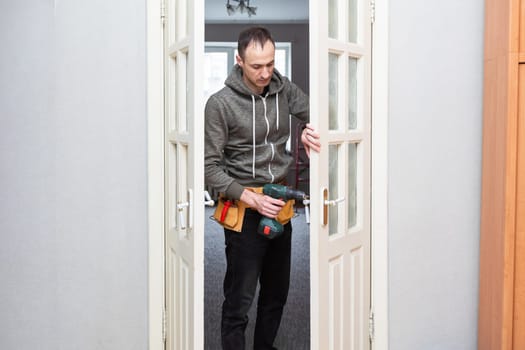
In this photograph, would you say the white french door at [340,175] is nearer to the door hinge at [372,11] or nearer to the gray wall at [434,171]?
the door hinge at [372,11]

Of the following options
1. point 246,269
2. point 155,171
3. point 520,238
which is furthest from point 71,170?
point 520,238

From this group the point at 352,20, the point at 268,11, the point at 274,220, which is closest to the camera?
the point at 352,20

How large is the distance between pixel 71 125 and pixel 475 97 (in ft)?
5.37

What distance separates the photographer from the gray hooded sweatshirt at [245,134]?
10.2 ft

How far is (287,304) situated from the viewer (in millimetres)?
4652

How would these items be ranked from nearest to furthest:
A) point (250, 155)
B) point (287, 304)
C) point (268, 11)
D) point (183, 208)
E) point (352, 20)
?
1. point (183, 208)
2. point (352, 20)
3. point (250, 155)
4. point (287, 304)
5. point (268, 11)

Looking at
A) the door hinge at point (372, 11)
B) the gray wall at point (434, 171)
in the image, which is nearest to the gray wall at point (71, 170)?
the door hinge at point (372, 11)

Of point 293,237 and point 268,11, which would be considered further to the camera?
point 268,11

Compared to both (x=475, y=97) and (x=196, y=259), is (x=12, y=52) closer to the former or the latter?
(x=196, y=259)

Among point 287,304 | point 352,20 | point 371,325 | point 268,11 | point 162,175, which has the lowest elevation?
point 287,304

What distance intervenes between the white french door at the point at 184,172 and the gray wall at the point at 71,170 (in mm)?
116

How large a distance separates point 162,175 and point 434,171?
1.11 m

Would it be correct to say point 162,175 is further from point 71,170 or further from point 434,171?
point 434,171

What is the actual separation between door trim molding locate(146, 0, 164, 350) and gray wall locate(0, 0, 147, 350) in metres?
0.03
